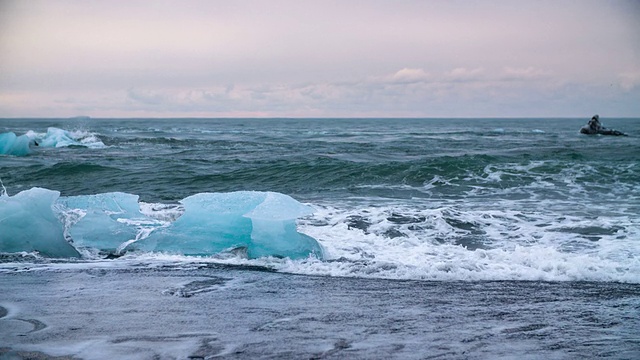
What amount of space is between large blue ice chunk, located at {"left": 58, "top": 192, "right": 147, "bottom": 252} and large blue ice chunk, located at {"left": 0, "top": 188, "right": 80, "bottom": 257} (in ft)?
1.16

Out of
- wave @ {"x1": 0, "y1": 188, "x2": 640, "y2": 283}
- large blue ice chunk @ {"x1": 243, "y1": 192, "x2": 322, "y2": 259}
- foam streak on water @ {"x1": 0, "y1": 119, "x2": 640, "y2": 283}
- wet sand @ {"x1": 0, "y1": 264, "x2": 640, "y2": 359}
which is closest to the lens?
wet sand @ {"x1": 0, "y1": 264, "x2": 640, "y2": 359}

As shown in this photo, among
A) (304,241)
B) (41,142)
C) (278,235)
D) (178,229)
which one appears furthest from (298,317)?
(41,142)

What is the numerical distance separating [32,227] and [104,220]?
101 cm

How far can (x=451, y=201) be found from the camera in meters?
12.2

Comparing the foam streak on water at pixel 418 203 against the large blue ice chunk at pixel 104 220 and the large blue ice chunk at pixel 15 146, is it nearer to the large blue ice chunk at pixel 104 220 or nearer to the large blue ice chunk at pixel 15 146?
the large blue ice chunk at pixel 104 220

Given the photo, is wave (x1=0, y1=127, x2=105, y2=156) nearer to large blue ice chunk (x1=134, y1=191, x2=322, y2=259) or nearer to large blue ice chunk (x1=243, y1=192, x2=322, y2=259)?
large blue ice chunk (x1=134, y1=191, x2=322, y2=259)

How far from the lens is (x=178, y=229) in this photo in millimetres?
7750

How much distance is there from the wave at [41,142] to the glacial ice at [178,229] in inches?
A: 606

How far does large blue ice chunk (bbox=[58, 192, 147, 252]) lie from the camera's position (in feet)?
25.1

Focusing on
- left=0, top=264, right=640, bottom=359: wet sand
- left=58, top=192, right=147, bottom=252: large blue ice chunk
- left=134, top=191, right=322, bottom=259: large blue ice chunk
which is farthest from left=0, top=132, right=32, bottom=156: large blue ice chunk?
left=0, top=264, right=640, bottom=359: wet sand

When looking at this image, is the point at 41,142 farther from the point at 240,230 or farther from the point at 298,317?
the point at 298,317

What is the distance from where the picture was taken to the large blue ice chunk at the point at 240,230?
7.20 m

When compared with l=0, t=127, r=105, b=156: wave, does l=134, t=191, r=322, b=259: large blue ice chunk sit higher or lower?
Answer: lower

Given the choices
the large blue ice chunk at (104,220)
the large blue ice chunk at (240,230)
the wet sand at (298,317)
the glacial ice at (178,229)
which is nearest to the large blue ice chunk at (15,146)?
the large blue ice chunk at (104,220)
